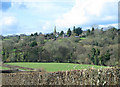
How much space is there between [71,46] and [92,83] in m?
33.4

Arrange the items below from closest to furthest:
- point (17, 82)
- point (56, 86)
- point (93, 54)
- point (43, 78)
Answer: point (56, 86), point (43, 78), point (17, 82), point (93, 54)

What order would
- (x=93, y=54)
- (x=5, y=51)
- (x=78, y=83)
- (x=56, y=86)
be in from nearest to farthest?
(x=78, y=83)
(x=56, y=86)
(x=93, y=54)
(x=5, y=51)

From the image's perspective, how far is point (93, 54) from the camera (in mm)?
32844

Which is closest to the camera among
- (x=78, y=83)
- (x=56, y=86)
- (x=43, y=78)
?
(x=78, y=83)

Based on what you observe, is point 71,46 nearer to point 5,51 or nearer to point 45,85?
point 5,51

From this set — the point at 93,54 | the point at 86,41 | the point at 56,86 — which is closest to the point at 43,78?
the point at 56,86

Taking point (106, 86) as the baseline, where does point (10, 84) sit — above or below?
below

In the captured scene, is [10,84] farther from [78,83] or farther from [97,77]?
[97,77]

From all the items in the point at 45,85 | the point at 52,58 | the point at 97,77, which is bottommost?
the point at 52,58

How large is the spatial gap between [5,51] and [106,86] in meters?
36.0

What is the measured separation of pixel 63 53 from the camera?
3838 centimetres

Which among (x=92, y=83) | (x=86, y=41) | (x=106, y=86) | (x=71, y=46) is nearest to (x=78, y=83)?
(x=92, y=83)

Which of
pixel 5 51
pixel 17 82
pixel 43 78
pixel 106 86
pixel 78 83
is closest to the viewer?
pixel 106 86

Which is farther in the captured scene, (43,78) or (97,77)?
(43,78)
